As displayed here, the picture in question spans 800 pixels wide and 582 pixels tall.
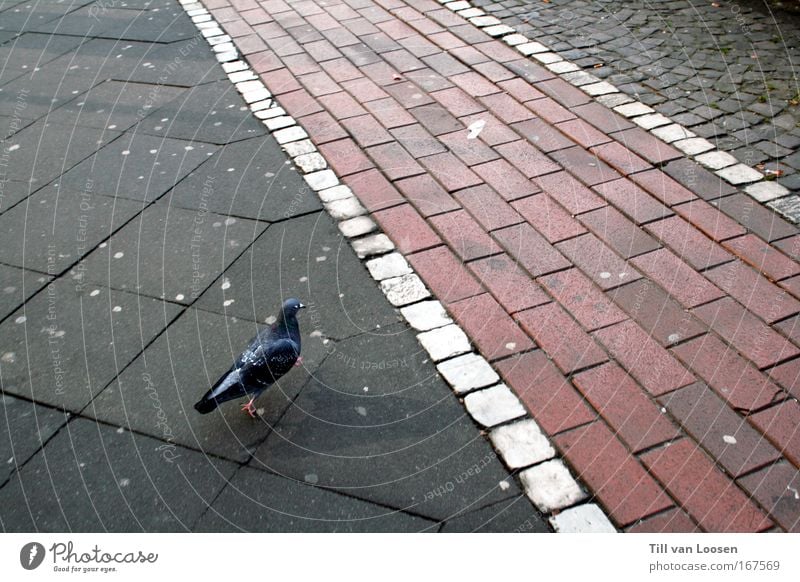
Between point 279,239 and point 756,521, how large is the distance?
2.90m

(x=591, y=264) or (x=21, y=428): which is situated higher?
(x=591, y=264)

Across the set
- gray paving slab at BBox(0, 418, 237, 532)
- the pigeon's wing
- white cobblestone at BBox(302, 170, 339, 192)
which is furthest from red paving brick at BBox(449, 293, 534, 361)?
white cobblestone at BBox(302, 170, 339, 192)

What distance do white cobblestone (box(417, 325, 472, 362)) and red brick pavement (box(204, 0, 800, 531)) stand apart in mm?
75

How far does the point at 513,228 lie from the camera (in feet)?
13.8

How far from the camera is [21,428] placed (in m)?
3.17

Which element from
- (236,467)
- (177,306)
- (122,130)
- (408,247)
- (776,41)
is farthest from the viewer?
(776,41)

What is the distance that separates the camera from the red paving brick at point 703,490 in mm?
2641

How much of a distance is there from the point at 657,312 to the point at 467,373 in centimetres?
109

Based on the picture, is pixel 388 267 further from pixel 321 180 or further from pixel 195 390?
pixel 195 390

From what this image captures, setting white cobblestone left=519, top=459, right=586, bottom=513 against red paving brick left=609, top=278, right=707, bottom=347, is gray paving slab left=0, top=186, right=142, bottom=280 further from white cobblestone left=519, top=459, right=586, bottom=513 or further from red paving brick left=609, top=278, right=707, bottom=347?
red paving brick left=609, top=278, right=707, bottom=347

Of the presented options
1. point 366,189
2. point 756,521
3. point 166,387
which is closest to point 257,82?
point 366,189

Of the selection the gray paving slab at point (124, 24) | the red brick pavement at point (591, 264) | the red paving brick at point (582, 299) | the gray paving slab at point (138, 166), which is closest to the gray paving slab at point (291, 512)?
the red brick pavement at point (591, 264)

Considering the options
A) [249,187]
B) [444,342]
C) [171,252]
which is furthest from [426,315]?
[249,187]

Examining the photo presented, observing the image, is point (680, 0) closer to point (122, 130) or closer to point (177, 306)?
point (122, 130)
